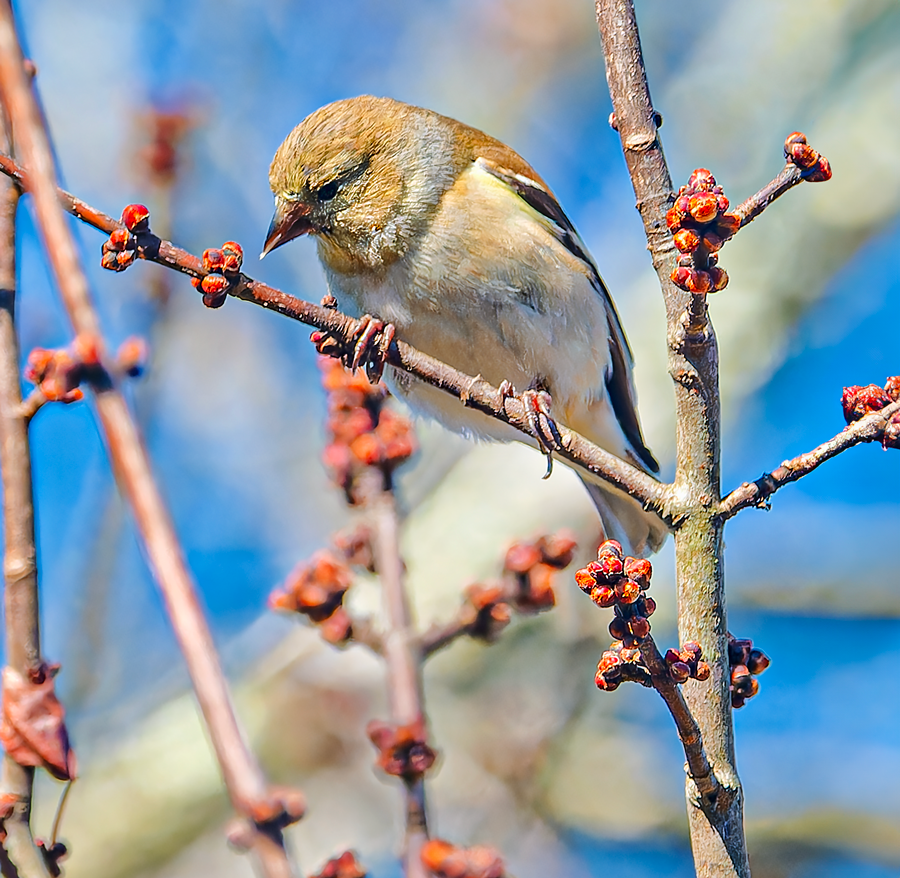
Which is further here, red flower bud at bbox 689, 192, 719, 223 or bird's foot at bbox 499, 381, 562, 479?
bird's foot at bbox 499, 381, 562, 479

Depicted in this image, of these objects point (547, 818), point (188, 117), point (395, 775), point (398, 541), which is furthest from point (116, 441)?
point (547, 818)

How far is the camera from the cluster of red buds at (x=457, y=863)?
135cm

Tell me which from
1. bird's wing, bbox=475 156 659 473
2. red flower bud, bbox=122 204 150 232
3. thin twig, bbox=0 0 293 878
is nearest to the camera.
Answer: thin twig, bbox=0 0 293 878

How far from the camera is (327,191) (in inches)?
123

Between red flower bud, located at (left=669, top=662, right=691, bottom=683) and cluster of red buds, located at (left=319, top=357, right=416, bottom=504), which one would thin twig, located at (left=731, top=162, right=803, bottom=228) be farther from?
cluster of red buds, located at (left=319, top=357, right=416, bottom=504)

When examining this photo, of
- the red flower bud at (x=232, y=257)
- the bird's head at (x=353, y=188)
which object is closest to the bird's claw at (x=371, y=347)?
the red flower bud at (x=232, y=257)

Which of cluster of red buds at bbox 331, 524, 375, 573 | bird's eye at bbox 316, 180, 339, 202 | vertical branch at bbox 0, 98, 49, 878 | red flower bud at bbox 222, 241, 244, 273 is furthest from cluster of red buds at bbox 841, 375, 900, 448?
bird's eye at bbox 316, 180, 339, 202

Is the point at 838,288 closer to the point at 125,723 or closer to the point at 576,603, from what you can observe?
the point at 576,603

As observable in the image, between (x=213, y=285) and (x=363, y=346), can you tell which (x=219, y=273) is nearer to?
(x=213, y=285)

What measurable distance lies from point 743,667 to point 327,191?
1.92 metres

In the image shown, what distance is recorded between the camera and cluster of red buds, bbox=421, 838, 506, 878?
4.43ft

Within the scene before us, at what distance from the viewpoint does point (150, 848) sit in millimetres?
4656

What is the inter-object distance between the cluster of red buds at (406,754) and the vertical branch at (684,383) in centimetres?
50

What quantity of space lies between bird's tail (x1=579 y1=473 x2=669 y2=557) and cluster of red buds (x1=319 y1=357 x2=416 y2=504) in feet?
3.38
